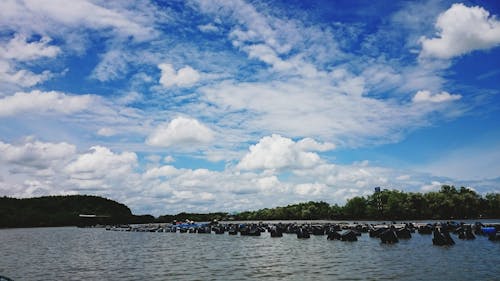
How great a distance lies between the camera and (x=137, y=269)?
197 ft

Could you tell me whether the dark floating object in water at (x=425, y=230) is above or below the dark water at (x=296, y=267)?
above

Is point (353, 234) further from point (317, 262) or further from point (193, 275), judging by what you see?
point (193, 275)

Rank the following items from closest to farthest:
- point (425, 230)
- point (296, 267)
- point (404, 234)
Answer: point (296, 267)
point (404, 234)
point (425, 230)

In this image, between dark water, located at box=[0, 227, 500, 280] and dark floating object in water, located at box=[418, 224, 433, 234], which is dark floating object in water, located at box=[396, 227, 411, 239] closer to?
dark floating object in water, located at box=[418, 224, 433, 234]

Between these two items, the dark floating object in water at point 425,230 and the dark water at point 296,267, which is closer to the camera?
the dark water at point 296,267

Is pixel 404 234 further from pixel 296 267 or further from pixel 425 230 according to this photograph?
pixel 296 267

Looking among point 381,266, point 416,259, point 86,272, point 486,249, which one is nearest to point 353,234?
point 486,249

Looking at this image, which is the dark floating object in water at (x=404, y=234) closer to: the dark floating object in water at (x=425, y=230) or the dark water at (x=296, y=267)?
the dark floating object in water at (x=425, y=230)

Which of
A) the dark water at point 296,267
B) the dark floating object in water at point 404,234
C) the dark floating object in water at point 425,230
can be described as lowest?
the dark water at point 296,267

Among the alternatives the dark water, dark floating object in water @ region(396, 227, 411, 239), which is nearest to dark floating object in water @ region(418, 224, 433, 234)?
dark floating object in water @ region(396, 227, 411, 239)

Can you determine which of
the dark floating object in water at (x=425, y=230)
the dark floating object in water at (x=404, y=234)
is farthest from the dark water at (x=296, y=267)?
the dark floating object in water at (x=425, y=230)

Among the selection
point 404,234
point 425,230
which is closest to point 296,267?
point 404,234

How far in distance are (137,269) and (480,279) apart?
146ft

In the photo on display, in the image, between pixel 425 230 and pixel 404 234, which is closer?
pixel 404 234
